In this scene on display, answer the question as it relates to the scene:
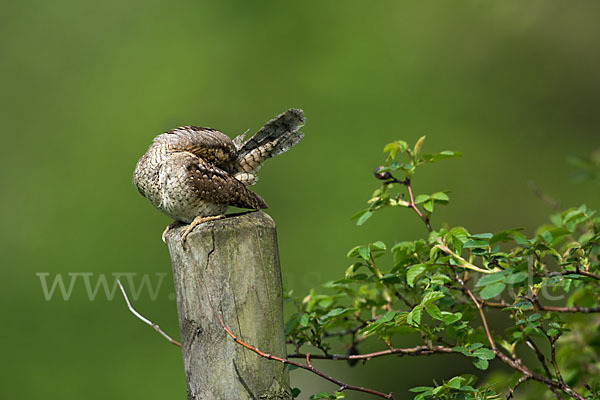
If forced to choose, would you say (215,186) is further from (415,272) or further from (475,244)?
(475,244)

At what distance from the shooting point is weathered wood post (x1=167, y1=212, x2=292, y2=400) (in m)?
1.41

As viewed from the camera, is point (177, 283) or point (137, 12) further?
point (137, 12)

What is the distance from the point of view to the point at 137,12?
5012 mm

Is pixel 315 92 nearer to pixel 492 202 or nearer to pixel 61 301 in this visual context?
pixel 492 202

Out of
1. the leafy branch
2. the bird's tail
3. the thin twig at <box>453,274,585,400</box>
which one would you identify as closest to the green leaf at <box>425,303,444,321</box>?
the leafy branch

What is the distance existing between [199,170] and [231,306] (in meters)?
0.41

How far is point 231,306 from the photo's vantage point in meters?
1.40

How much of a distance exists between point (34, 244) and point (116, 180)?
0.78 metres

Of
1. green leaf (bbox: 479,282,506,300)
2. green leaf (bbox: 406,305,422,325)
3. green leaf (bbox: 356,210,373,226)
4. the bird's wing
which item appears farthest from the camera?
green leaf (bbox: 356,210,373,226)

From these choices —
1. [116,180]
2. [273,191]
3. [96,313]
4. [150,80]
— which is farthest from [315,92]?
[96,313]

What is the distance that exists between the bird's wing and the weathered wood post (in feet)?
0.51

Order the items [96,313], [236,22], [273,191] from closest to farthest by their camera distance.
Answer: [96,313]
[273,191]
[236,22]

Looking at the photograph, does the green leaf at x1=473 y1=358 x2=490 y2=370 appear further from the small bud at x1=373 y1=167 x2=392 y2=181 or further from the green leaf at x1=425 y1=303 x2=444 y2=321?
the small bud at x1=373 y1=167 x2=392 y2=181

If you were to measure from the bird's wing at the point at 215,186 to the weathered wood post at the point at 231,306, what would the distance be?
16cm
